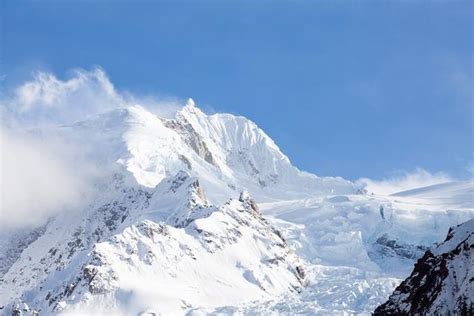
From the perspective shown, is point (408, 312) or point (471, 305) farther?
point (408, 312)

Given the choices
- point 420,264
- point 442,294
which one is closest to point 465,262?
point 442,294

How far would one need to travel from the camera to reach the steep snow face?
102 metres

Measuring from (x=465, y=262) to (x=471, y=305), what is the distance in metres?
7.40

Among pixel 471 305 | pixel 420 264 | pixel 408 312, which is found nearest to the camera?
pixel 471 305

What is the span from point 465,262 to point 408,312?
9583mm

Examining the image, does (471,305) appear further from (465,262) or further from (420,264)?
(420,264)

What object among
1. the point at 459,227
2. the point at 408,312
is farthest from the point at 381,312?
the point at 459,227

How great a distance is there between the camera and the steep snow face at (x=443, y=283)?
334ft

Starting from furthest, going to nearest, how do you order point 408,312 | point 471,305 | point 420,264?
1. point 420,264
2. point 408,312
3. point 471,305

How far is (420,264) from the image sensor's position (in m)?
116

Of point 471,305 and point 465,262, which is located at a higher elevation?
point 465,262

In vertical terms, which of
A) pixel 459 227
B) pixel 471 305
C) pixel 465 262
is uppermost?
pixel 459 227

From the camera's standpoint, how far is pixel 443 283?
10600 centimetres

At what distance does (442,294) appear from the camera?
344ft
